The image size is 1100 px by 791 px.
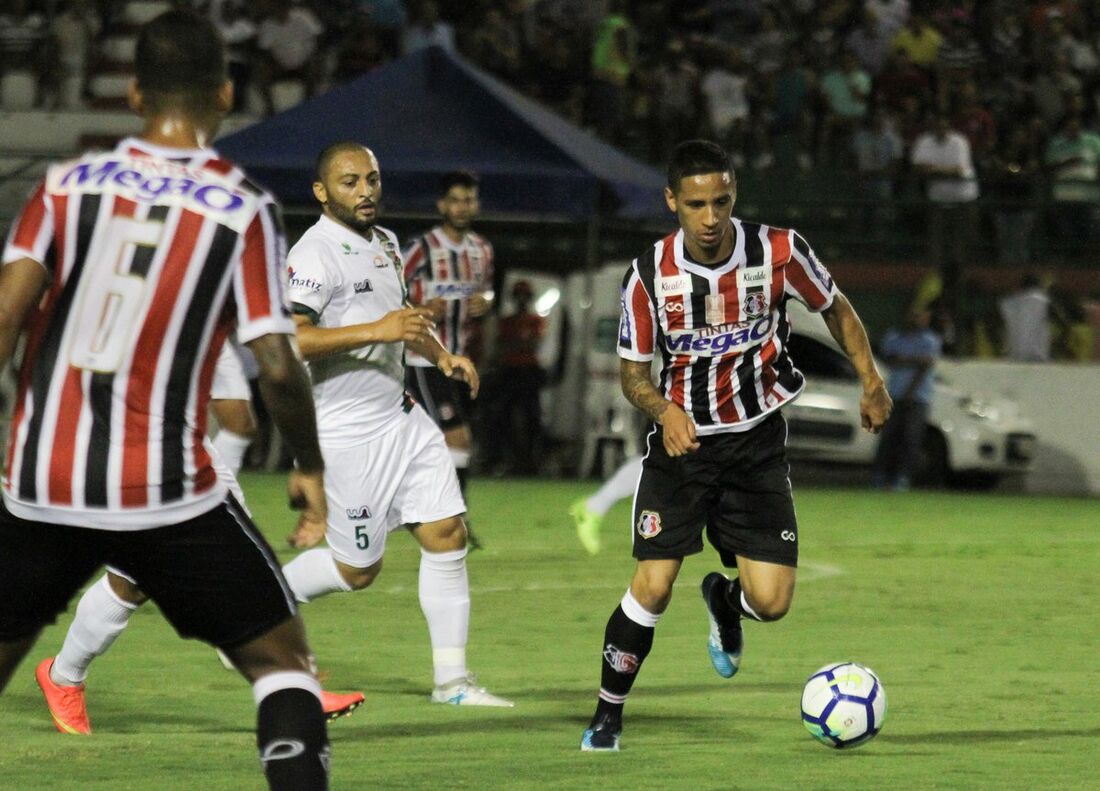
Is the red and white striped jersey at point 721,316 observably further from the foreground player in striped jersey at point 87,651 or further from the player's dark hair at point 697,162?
the foreground player in striped jersey at point 87,651

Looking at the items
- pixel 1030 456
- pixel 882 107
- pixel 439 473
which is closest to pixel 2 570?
pixel 439 473

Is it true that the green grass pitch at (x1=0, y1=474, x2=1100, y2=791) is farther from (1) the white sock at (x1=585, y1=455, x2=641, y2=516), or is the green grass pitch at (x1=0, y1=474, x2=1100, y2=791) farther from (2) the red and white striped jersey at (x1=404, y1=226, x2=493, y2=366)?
(2) the red and white striped jersey at (x1=404, y1=226, x2=493, y2=366)

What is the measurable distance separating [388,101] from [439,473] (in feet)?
37.5

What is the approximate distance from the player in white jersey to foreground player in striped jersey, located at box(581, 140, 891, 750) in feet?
3.29

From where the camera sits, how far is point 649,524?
6.82 meters

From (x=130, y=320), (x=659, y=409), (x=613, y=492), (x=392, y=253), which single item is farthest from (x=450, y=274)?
(x=130, y=320)

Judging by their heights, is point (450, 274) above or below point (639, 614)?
above

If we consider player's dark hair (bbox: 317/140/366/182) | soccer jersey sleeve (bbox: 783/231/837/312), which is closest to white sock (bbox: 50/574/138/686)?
player's dark hair (bbox: 317/140/366/182)

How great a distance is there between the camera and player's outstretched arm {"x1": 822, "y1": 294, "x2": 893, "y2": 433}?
686cm

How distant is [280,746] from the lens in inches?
170

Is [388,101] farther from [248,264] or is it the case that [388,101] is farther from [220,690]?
[248,264]

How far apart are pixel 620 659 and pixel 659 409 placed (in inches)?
32.1

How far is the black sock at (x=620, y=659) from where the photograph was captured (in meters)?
6.71

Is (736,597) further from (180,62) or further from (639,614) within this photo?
(180,62)
